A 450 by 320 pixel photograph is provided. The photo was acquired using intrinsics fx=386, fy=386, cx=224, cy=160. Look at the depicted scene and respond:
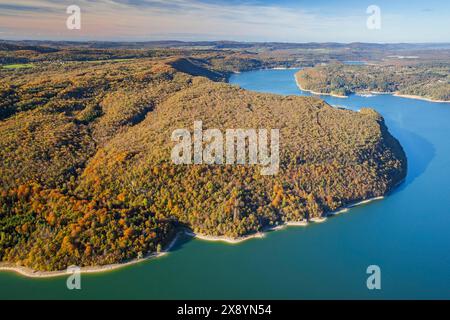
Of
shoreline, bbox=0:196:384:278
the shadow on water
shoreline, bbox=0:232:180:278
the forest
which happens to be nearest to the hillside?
the shadow on water

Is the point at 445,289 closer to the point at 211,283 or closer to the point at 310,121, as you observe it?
the point at 211,283

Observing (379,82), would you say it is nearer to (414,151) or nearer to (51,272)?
(414,151)

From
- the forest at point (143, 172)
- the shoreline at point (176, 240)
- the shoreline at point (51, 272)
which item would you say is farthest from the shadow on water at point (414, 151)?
the shoreline at point (51, 272)

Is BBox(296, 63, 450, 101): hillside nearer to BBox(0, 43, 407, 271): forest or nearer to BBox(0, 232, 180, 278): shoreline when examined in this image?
BBox(0, 43, 407, 271): forest

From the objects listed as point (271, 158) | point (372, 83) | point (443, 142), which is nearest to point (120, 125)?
point (271, 158)

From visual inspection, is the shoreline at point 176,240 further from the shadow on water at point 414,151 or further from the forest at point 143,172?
the shadow on water at point 414,151

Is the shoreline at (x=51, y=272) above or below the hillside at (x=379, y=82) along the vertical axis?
below

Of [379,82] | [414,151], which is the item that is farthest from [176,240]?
[379,82]
